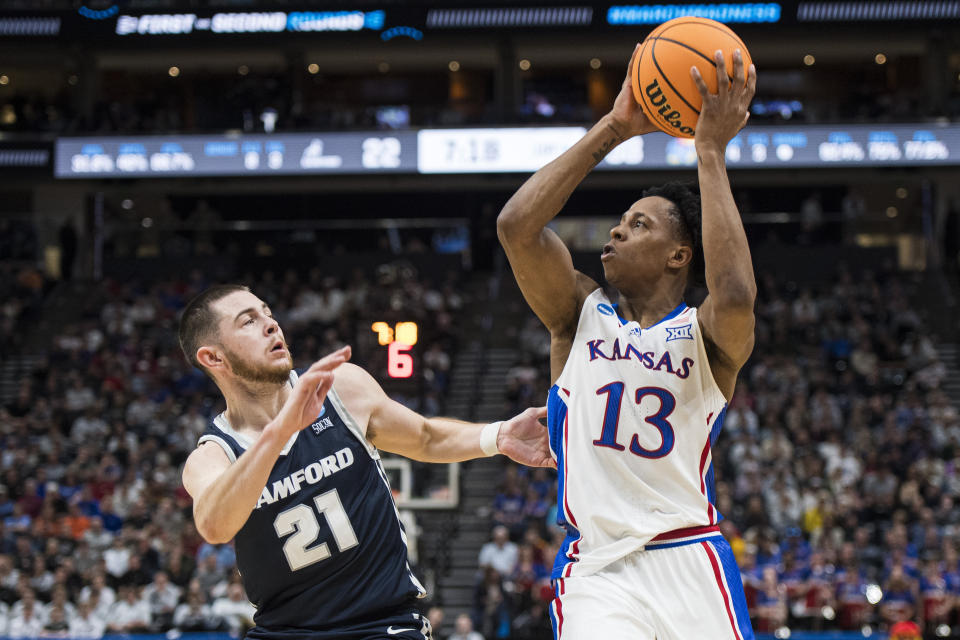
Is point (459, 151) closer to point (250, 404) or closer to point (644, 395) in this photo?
point (250, 404)

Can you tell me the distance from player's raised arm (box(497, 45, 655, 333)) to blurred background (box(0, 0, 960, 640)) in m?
7.03

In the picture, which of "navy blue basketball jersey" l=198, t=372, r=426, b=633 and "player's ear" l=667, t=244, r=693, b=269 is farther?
"player's ear" l=667, t=244, r=693, b=269

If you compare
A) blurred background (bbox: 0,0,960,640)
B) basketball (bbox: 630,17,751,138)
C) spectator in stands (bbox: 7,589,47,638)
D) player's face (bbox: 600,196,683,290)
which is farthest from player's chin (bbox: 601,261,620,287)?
spectator in stands (bbox: 7,589,47,638)

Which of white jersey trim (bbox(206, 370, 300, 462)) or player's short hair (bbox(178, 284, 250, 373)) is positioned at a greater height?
player's short hair (bbox(178, 284, 250, 373))

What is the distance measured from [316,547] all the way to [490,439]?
84cm

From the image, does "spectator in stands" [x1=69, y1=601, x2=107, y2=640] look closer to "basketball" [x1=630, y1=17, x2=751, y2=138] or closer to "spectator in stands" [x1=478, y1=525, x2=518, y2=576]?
"spectator in stands" [x1=478, y1=525, x2=518, y2=576]

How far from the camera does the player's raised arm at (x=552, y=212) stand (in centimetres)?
390

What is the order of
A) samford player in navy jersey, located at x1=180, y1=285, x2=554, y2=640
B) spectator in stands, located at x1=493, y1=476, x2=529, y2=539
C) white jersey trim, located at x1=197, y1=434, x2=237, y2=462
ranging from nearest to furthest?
1. samford player in navy jersey, located at x1=180, y1=285, x2=554, y2=640
2. white jersey trim, located at x1=197, y1=434, x2=237, y2=462
3. spectator in stands, located at x1=493, y1=476, x2=529, y2=539

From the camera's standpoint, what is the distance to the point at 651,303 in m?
4.13

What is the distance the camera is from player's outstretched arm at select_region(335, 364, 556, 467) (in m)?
4.28

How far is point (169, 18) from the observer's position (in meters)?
21.5

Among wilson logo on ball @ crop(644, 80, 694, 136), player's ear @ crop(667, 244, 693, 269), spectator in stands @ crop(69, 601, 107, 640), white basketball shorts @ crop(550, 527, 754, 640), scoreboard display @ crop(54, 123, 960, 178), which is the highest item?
scoreboard display @ crop(54, 123, 960, 178)

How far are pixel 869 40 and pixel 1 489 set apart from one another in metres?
18.6

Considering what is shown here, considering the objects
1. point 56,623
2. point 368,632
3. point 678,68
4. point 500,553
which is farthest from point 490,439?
point 56,623
